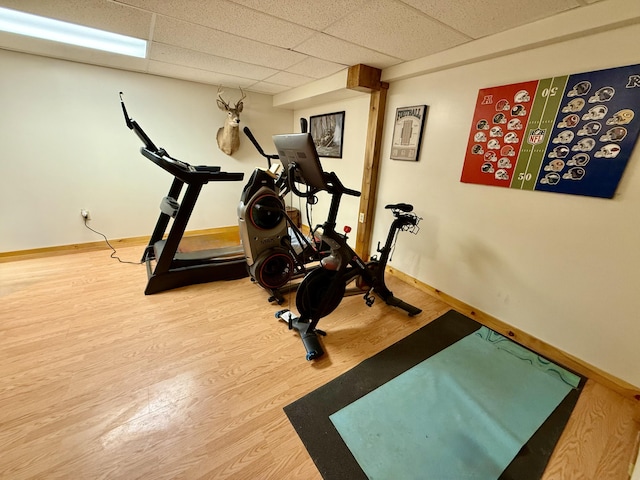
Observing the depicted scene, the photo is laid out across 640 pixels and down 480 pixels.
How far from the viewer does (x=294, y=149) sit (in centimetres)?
160

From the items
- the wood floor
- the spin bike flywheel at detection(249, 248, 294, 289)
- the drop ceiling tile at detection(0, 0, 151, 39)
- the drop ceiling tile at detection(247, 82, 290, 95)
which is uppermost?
the drop ceiling tile at detection(247, 82, 290, 95)

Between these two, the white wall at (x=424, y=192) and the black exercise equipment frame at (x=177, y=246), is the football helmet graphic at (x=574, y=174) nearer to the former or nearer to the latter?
the white wall at (x=424, y=192)

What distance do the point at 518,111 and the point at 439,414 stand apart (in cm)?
218

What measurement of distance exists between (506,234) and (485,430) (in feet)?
4.76

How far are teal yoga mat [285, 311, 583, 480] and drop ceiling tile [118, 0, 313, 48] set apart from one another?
2525mm

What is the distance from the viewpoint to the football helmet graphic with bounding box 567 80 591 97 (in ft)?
5.25

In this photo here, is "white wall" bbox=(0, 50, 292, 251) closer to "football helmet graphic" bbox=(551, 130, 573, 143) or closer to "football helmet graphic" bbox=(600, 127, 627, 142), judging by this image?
"football helmet graphic" bbox=(551, 130, 573, 143)

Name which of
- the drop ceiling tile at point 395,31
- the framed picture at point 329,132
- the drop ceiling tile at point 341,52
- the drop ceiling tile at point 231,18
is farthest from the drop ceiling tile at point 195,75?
the drop ceiling tile at point 395,31

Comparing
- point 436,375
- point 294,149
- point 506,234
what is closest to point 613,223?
point 506,234

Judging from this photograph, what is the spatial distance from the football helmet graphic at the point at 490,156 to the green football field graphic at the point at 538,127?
0.16m

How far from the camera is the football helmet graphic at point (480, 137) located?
6.97 feet

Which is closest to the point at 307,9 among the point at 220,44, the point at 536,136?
the point at 220,44

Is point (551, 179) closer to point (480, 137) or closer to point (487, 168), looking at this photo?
point (487, 168)

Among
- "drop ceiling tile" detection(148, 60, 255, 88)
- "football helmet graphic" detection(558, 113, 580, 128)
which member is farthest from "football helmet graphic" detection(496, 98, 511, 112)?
"drop ceiling tile" detection(148, 60, 255, 88)
